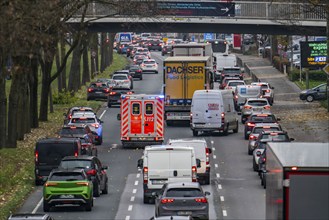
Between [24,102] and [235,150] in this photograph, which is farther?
[24,102]

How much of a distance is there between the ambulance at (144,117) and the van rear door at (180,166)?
16.7 meters

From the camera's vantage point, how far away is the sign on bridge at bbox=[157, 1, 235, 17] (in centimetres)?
8212

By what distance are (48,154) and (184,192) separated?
11.9 meters

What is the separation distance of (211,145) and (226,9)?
1109 inches

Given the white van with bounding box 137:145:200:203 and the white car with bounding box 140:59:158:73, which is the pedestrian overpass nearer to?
the white car with bounding box 140:59:158:73

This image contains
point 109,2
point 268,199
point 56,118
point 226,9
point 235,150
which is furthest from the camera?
point 226,9

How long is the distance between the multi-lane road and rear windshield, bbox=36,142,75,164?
4.92ft

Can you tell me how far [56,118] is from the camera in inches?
2702

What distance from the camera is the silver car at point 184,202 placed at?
3022 cm

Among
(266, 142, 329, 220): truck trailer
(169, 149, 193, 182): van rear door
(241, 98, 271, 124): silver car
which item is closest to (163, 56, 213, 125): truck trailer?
(241, 98, 271, 124): silver car

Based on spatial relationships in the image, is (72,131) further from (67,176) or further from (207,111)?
(67,176)

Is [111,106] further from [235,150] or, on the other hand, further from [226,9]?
[235,150]

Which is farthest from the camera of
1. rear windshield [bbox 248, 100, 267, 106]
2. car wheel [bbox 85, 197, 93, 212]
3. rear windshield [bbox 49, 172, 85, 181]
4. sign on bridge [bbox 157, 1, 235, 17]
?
sign on bridge [bbox 157, 1, 235, 17]

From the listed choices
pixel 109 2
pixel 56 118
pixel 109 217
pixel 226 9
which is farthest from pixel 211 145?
pixel 226 9
